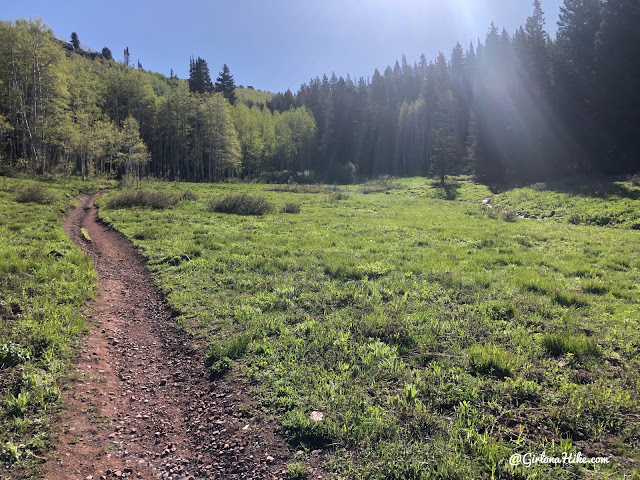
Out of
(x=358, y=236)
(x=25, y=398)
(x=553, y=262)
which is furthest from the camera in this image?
(x=358, y=236)

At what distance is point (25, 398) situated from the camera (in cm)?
506

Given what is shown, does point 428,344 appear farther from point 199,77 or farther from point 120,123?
point 199,77

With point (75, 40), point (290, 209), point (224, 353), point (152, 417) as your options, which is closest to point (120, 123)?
point (290, 209)

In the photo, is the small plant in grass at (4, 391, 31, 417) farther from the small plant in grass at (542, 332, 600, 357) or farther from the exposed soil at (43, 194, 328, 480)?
the small plant in grass at (542, 332, 600, 357)

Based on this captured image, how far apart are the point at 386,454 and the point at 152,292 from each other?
8.60 meters

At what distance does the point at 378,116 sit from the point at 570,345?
320ft

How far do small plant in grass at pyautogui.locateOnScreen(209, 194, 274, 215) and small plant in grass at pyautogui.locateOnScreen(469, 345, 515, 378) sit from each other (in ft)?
72.2

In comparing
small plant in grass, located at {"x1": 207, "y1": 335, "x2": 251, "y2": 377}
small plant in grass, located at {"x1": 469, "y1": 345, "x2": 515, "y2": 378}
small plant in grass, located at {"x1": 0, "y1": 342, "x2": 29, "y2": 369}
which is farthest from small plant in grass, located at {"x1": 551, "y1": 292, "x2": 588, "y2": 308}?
small plant in grass, located at {"x1": 0, "y1": 342, "x2": 29, "y2": 369}

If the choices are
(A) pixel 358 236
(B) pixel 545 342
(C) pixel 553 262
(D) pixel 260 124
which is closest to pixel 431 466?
(B) pixel 545 342

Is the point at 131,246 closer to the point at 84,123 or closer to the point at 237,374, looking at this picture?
the point at 237,374

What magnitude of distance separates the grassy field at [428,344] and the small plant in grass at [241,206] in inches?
435

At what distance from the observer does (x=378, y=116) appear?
313 ft

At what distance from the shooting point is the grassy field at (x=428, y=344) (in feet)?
14.3

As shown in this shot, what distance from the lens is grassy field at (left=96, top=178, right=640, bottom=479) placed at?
172 inches
